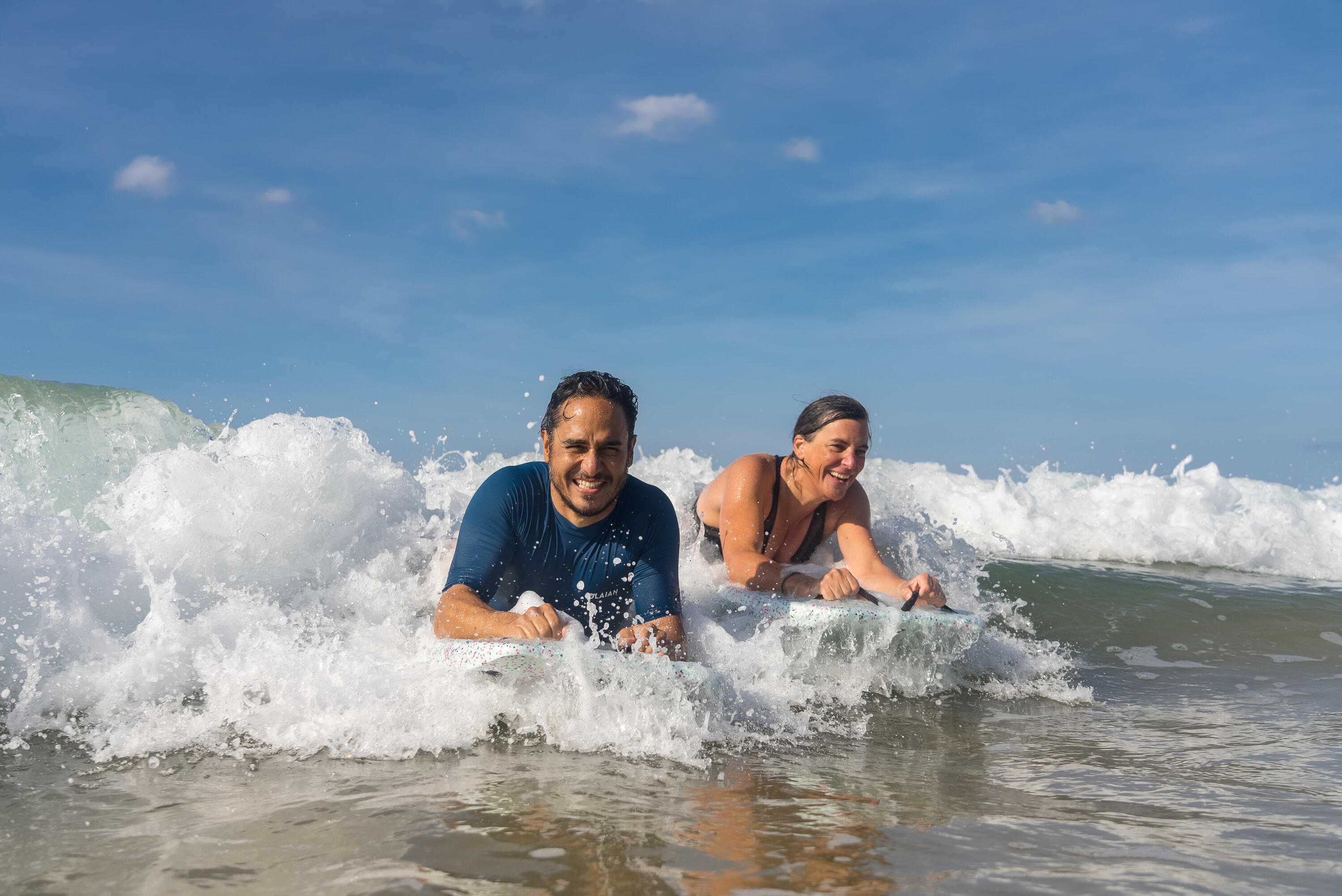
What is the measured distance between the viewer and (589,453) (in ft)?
13.5

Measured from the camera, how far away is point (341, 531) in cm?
677

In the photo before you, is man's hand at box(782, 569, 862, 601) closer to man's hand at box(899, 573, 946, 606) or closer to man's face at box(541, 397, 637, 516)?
man's hand at box(899, 573, 946, 606)

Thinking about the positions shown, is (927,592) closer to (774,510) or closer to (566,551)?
(774,510)

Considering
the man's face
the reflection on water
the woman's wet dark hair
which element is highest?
the woman's wet dark hair

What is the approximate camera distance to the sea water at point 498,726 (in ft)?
8.77

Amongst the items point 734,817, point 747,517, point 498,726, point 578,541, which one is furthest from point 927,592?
point 734,817

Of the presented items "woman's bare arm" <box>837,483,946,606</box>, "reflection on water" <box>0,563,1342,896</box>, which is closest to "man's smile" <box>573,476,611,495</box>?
"reflection on water" <box>0,563,1342,896</box>

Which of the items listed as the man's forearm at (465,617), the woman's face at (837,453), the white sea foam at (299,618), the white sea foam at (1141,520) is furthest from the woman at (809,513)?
the white sea foam at (1141,520)

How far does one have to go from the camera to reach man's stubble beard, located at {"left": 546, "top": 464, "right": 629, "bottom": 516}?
4262 mm

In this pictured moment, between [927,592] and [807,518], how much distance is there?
94 centimetres

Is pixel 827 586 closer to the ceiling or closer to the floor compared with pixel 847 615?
closer to the ceiling

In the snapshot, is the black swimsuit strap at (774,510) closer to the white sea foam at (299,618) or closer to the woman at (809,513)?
the woman at (809,513)

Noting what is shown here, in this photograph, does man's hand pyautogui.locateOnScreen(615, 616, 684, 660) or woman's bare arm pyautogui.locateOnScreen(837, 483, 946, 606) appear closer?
man's hand pyautogui.locateOnScreen(615, 616, 684, 660)

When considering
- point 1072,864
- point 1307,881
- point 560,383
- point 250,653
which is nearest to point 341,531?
point 250,653
